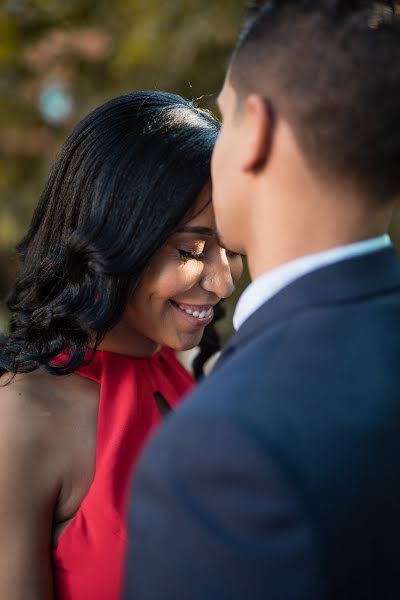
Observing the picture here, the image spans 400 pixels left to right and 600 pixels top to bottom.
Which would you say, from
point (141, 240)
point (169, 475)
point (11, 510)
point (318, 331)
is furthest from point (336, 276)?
point (11, 510)

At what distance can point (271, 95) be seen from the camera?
133cm

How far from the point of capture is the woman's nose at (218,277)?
2.17 m

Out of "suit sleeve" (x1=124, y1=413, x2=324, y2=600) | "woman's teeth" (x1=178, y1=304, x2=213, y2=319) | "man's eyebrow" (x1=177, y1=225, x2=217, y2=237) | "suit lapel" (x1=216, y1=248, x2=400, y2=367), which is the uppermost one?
"suit lapel" (x1=216, y1=248, x2=400, y2=367)

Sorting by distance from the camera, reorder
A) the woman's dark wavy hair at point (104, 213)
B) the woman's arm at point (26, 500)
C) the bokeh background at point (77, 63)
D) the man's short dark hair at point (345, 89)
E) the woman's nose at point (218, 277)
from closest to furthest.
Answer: the man's short dark hair at point (345, 89) < the woman's arm at point (26, 500) < the woman's dark wavy hair at point (104, 213) < the woman's nose at point (218, 277) < the bokeh background at point (77, 63)

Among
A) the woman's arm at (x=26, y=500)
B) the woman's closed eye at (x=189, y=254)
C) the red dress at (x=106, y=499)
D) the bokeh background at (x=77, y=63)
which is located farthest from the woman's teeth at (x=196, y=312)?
the bokeh background at (x=77, y=63)

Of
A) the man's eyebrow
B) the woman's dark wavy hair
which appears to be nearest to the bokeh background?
the woman's dark wavy hair

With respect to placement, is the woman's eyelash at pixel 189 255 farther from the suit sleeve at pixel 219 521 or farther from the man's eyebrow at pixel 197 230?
the suit sleeve at pixel 219 521

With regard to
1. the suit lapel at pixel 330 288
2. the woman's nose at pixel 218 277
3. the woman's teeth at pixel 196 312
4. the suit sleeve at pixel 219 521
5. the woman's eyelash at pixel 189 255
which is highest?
the suit lapel at pixel 330 288

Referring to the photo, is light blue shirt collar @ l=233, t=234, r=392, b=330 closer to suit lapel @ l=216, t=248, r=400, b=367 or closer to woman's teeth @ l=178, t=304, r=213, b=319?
suit lapel @ l=216, t=248, r=400, b=367

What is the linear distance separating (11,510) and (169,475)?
2.93ft

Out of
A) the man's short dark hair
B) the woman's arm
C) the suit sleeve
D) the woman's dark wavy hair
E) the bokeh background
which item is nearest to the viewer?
the suit sleeve

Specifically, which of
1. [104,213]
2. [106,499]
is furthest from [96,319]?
[106,499]

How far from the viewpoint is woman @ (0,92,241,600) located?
6.34 ft

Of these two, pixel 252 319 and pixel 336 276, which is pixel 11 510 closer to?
pixel 252 319
